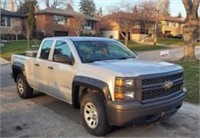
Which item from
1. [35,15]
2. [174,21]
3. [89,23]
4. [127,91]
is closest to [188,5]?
[127,91]

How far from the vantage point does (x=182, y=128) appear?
5.86m

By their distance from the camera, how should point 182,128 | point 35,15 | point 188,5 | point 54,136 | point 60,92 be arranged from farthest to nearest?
point 35,15 → point 188,5 → point 60,92 → point 182,128 → point 54,136

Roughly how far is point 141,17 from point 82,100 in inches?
1613

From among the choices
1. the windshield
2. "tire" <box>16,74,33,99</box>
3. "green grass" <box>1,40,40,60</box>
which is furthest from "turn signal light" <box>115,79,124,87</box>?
"green grass" <box>1,40,40,60</box>

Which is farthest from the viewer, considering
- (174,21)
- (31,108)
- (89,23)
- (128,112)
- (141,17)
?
(174,21)

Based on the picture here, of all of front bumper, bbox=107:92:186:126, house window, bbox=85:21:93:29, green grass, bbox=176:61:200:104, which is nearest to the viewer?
front bumper, bbox=107:92:186:126

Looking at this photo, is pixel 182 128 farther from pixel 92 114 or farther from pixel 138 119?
pixel 92 114

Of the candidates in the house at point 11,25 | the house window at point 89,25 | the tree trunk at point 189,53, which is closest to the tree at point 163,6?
the house window at point 89,25

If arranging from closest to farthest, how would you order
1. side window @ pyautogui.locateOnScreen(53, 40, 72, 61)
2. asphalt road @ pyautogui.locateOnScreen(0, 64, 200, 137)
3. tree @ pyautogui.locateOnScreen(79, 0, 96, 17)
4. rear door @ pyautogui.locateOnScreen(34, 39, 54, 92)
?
asphalt road @ pyautogui.locateOnScreen(0, 64, 200, 137)
side window @ pyautogui.locateOnScreen(53, 40, 72, 61)
rear door @ pyautogui.locateOnScreen(34, 39, 54, 92)
tree @ pyautogui.locateOnScreen(79, 0, 96, 17)

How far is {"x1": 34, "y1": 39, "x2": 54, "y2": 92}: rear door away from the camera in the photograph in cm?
716

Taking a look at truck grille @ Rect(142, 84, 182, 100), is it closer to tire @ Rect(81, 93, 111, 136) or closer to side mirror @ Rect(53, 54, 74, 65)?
tire @ Rect(81, 93, 111, 136)

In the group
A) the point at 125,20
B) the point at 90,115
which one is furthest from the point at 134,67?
the point at 125,20

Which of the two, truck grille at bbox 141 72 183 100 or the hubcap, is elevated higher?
truck grille at bbox 141 72 183 100

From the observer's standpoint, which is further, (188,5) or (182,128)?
(188,5)
